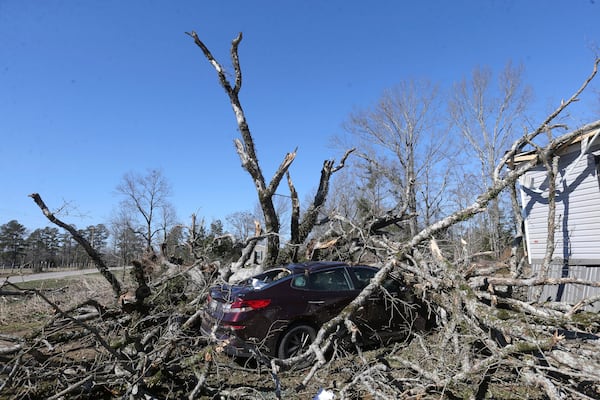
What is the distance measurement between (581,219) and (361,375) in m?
8.04

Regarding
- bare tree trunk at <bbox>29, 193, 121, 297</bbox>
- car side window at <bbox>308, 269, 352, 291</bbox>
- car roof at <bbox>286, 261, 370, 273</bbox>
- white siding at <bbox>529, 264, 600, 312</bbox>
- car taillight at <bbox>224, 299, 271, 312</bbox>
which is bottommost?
white siding at <bbox>529, 264, 600, 312</bbox>

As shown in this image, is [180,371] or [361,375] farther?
[180,371]

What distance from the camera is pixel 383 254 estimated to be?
8.20 metres

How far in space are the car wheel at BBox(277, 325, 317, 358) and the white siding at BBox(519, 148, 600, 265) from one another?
7.34 metres

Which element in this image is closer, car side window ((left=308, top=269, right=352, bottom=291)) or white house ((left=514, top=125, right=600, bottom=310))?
car side window ((left=308, top=269, right=352, bottom=291))

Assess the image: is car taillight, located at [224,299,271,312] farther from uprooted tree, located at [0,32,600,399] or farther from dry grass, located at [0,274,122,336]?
dry grass, located at [0,274,122,336]

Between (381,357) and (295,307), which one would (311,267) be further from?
(381,357)

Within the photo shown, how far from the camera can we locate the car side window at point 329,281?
17.9 feet

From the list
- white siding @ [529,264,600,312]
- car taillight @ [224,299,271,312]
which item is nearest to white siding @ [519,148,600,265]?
white siding @ [529,264,600,312]

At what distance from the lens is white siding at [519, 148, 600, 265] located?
8.35 metres

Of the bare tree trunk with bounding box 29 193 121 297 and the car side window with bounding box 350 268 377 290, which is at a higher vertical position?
the bare tree trunk with bounding box 29 193 121 297

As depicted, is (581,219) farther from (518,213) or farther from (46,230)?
(46,230)

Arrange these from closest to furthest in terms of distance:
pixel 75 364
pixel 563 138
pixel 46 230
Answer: pixel 75 364 < pixel 563 138 < pixel 46 230

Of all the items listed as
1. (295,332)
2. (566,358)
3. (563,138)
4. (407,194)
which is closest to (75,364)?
(295,332)
